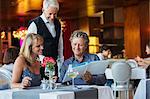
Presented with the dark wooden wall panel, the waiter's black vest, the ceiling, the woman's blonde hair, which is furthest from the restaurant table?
the dark wooden wall panel

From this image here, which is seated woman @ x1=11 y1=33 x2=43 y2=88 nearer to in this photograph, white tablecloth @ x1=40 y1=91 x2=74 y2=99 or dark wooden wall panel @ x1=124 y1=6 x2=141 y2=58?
white tablecloth @ x1=40 y1=91 x2=74 y2=99

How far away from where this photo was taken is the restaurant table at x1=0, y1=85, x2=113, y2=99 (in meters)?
2.45

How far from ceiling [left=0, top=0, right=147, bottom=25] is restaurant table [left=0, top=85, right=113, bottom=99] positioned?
26.1 ft

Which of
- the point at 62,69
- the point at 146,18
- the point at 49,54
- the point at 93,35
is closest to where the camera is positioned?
the point at 62,69

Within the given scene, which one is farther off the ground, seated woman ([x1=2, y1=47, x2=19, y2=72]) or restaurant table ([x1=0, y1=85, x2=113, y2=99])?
seated woman ([x1=2, y1=47, x2=19, y2=72])

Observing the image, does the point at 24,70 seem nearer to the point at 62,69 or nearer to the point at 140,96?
the point at 62,69

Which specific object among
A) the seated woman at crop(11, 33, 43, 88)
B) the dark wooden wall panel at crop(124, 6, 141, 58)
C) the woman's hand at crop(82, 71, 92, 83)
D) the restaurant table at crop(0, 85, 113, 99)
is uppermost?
the dark wooden wall panel at crop(124, 6, 141, 58)

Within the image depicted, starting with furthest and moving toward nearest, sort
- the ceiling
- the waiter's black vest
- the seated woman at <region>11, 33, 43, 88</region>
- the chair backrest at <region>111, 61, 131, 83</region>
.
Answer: the ceiling
the waiter's black vest
the chair backrest at <region>111, 61, 131, 83</region>
the seated woman at <region>11, 33, 43, 88</region>

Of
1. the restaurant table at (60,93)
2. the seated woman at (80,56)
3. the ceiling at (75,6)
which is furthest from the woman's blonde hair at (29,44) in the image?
the ceiling at (75,6)

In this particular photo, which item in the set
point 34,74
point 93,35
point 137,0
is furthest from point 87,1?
point 34,74

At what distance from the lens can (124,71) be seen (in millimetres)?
3650

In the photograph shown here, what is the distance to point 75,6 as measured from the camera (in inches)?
473

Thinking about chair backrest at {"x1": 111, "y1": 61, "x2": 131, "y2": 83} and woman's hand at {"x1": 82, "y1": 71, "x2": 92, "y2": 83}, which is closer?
woman's hand at {"x1": 82, "y1": 71, "x2": 92, "y2": 83}

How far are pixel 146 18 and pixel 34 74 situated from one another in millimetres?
8005
